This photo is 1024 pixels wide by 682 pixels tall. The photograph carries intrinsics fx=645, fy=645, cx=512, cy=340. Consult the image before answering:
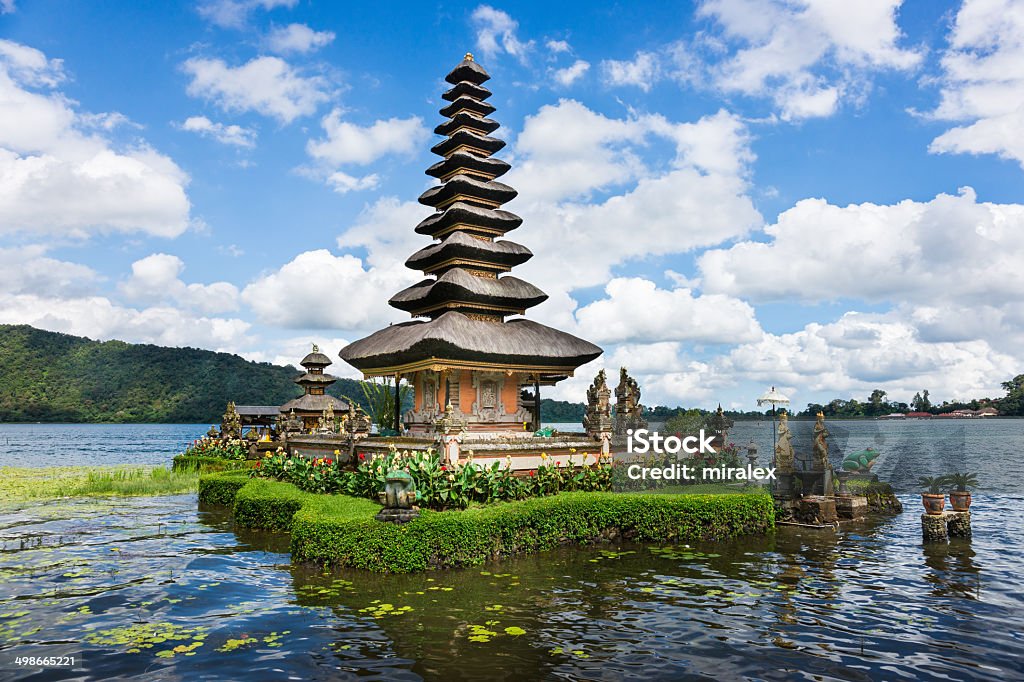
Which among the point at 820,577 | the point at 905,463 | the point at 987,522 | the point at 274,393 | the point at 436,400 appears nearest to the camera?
the point at 820,577

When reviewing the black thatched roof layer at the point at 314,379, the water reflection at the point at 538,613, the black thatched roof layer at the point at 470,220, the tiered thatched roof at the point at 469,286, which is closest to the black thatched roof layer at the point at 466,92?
the tiered thatched roof at the point at 469,286

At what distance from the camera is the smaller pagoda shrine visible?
148 ft

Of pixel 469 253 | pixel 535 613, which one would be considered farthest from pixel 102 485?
pixel 535 613

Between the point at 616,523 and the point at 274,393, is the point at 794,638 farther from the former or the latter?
the point at 274,393

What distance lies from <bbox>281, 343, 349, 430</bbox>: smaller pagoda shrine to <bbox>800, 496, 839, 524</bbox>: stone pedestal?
31.8 m

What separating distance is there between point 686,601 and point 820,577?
13.4 ft

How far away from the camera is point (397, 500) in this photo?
1435 cm

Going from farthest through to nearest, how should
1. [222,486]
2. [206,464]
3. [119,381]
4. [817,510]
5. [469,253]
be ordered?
[119,381] < [206,464] < [469,253] < [222,486] < [817,510]

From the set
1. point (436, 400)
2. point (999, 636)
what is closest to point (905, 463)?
point (436, 400)

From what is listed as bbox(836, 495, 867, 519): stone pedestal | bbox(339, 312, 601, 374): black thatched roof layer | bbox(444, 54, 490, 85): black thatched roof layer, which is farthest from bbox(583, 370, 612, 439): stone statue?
bbox(444, 54, 490, 85): black thatched roof layer

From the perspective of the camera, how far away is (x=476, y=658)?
944 cm

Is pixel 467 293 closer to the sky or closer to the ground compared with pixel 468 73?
closer to the ground

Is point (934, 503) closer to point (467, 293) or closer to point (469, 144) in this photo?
point (467, 293)

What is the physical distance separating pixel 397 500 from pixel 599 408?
34.6 ft
